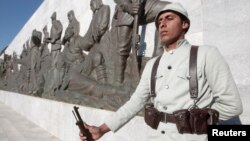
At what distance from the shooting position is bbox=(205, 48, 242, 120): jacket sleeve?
164cm

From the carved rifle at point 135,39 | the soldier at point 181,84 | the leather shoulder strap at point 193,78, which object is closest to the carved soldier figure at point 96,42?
the carved rifle at point 135,39

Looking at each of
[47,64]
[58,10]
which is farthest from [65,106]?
[58,10]

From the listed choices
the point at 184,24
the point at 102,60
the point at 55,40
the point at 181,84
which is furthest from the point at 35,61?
the point at 181,84

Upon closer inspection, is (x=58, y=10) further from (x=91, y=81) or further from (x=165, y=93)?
(x=165, y=93)

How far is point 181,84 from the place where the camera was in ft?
5.72

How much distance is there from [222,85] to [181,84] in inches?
8.6

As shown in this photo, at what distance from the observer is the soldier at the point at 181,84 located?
5.43 ft

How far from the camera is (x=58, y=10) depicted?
A: 37.7ft

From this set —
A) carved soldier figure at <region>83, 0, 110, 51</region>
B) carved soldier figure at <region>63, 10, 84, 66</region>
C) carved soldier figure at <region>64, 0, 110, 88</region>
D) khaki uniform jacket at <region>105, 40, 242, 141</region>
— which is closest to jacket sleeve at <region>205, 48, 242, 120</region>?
khaki uniform jacket at <region>105, 40, 242, 141</region>

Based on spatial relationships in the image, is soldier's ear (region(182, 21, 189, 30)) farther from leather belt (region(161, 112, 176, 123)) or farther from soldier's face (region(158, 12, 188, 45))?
leather belt (region(161, 112, 176, 123))

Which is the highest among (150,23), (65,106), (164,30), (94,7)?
(94,7)

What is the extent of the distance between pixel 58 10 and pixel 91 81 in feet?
21.0

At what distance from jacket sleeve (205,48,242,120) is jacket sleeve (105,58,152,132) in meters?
0.42

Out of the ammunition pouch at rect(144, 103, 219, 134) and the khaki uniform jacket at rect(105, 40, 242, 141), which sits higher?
the khaki uniform jacket at rect(105, 40, 242, 141)
